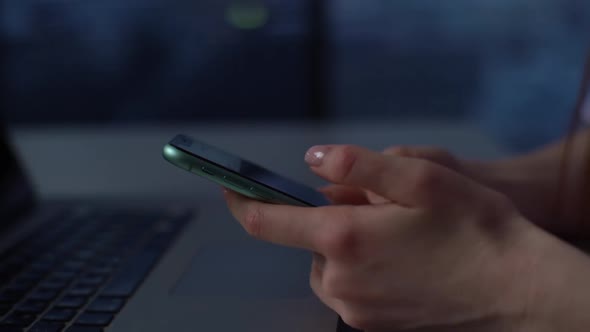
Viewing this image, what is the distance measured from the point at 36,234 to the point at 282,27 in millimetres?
2305

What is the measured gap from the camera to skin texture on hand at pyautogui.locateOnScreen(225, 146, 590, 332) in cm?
33

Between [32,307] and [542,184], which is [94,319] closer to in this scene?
[32,307]

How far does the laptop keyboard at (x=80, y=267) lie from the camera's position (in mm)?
394

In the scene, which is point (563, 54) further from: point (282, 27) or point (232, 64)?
point (232, 64)

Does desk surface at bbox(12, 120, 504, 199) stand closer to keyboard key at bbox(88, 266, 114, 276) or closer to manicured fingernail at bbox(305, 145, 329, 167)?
keyboard key at bbox(88, 266, 114, 276)

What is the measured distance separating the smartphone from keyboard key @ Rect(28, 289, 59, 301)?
0.17 metres

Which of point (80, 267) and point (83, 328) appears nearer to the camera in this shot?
point (83, 328)

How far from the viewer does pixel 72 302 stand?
1.35 ft

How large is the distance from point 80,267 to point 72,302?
77mm

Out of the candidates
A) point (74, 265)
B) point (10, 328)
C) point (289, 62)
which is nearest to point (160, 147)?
point (74, 265)

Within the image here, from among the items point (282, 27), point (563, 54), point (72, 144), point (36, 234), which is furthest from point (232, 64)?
point (36, 234)

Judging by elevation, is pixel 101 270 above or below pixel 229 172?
below

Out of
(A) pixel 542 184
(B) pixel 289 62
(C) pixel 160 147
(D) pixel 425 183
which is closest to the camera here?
(D) pixel 425 183

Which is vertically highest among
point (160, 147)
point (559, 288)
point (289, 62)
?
point (559, 288)
